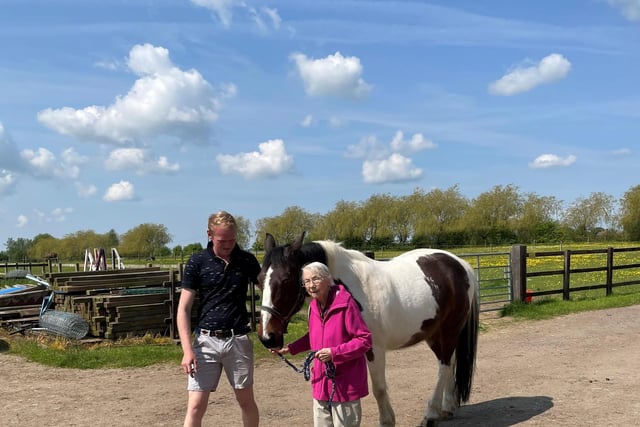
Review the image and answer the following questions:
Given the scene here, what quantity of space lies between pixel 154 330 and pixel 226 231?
7.47m

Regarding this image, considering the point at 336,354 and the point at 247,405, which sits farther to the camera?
the point at 247,405

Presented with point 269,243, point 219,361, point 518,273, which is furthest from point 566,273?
point 219,361

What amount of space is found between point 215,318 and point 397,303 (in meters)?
1.66

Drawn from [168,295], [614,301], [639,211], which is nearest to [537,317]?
[614,301]

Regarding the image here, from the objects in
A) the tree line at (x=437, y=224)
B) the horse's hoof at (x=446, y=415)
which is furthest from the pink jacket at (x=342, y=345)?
the tree line at (x=437, y=224)

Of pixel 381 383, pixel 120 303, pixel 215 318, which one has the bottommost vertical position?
pixel 120 303

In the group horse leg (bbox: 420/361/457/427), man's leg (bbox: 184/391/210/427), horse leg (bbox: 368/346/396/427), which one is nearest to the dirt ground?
horse leg (bbox: 420/361/457/427)

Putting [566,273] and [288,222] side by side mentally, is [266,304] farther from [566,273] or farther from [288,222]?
[288,222]

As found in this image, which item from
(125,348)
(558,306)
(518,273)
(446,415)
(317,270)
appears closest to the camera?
(317,270)

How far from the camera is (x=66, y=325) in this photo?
30.8 feet

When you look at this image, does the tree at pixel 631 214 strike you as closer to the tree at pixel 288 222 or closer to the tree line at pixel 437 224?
the tree line at pixel 437 224

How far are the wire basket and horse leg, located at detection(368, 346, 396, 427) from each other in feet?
22.4

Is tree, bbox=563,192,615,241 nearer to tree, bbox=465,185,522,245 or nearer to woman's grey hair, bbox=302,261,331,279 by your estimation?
tree, bbox=465,185,522,245

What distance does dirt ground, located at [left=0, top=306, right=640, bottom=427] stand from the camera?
5.30 m
